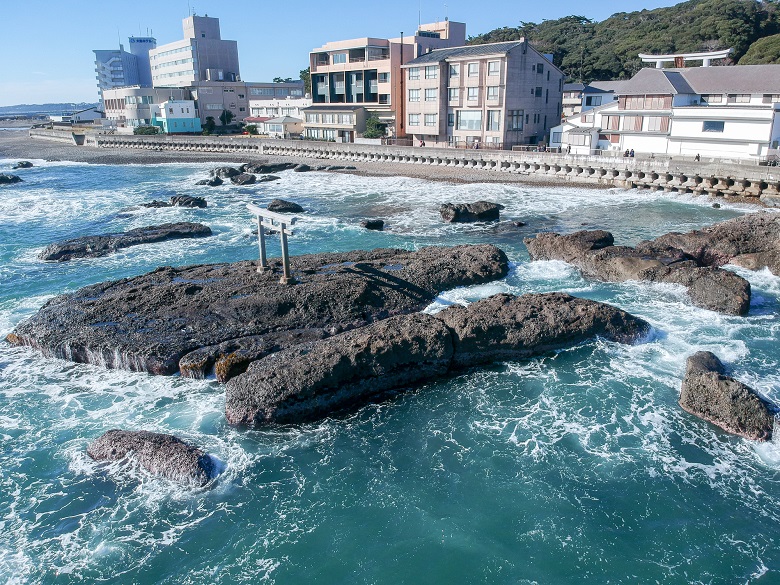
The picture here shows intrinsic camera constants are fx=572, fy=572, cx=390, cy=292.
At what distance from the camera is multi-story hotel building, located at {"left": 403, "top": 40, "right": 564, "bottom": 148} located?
52.7m

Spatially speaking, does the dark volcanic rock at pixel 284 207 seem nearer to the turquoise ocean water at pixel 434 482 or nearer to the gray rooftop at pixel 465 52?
the turquoise ocean water at pixel 434 482

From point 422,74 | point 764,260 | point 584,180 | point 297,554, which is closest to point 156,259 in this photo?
point 297,554

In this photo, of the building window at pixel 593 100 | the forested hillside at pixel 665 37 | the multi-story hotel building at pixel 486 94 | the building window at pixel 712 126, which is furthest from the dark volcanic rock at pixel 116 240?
the forested hillside at pixel 665 37

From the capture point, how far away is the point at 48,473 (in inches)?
494

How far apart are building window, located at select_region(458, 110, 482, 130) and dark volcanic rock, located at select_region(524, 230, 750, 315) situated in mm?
31439

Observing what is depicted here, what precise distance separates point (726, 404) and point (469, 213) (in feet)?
73.1

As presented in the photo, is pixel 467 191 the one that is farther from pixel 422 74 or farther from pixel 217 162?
pixel 217 162

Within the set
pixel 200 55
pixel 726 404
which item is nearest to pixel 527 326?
pixel 726 404

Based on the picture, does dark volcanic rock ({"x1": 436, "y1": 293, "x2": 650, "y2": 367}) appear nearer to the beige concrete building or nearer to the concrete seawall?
the concrete seawall

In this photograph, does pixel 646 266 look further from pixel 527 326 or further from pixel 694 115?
pixel 694 115

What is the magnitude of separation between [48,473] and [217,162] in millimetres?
60776

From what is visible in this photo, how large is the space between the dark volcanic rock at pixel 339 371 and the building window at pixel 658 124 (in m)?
37.3

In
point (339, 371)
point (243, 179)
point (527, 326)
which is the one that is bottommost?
point (339, 371)

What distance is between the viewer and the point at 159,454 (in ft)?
40.5
